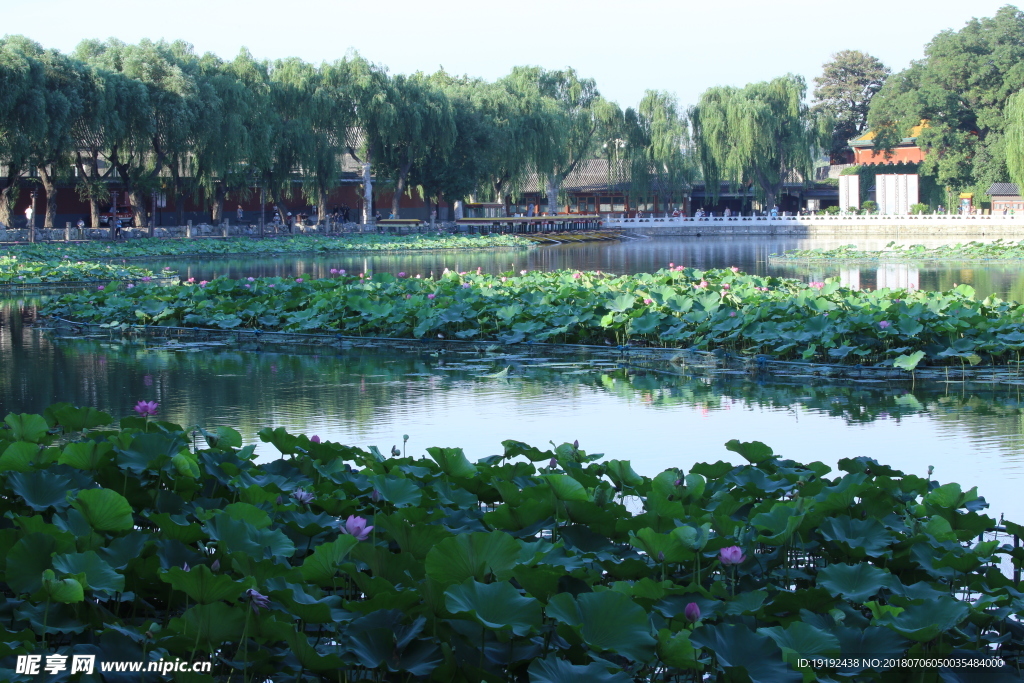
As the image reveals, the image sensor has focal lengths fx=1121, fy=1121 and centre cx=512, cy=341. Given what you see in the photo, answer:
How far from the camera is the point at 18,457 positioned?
3.47m

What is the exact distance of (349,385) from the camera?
26.6 feet

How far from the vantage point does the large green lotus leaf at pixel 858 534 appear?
298 cm

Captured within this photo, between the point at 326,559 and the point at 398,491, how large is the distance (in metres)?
0.75

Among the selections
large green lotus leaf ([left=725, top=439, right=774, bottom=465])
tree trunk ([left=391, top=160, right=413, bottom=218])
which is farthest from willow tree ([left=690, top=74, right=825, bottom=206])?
large green lotus leaf ([left=725, top=439, right=774, bottom=465])

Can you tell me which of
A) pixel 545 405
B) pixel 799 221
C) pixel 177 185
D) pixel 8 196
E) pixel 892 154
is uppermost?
pixel 892 154

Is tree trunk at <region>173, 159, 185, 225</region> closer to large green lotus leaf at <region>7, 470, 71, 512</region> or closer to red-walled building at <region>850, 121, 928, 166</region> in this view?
large green lotus leaf at <region>7, 470, 71, 512</region>

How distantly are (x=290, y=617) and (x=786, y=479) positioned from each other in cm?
180

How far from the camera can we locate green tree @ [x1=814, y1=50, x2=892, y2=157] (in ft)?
233

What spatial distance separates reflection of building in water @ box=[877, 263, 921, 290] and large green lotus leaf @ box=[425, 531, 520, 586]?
14.8 m

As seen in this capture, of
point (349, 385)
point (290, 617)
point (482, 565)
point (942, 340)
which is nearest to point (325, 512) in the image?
point (290, 617)

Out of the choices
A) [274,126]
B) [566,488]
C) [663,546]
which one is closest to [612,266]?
[274,126]

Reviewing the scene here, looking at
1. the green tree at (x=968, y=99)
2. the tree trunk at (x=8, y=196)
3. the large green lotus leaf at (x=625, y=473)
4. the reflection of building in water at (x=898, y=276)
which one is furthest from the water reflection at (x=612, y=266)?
the green tree at (x=968, y=99)

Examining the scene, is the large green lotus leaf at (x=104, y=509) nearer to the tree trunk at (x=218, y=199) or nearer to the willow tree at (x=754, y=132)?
the tree trunk at (x=218, y=199)

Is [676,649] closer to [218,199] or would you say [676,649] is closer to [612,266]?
[612,266]
